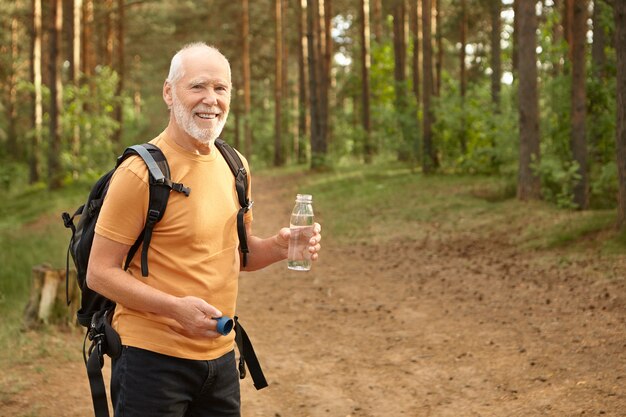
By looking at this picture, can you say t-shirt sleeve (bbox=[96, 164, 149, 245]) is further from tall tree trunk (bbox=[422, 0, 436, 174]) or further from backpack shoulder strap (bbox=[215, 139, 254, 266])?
tall tree trunk (bbox=[422, 0, 436, 174])

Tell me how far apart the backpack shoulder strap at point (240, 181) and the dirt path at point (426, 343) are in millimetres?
3257

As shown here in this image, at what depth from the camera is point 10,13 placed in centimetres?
3244

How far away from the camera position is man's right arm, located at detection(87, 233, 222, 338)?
113 inches

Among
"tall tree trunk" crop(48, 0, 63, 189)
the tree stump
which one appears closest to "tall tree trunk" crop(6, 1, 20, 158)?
"tall tree trunk" crop(48, 0, 63, 189)

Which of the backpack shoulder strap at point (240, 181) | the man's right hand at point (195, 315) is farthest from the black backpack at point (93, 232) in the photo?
the man's right hand at point (195, 315)

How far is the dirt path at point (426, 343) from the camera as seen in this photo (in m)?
6.31

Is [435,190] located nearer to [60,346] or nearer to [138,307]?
[60,346]

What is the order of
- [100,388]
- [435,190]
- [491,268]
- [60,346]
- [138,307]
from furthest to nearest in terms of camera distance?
[435,190], [491,268], [60,346], [100,388], [138,307]

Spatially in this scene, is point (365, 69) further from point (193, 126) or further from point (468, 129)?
point (193, 126)

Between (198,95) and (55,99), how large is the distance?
21.8 metres

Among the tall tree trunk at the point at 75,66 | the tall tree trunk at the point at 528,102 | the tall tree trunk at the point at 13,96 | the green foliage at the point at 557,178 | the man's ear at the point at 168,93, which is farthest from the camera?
the tall tree trunk at the point at 13,96

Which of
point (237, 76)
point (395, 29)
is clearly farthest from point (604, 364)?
point (237, 76)

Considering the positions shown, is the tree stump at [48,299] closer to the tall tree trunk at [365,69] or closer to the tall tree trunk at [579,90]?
the tall tree trunk at [579,90]

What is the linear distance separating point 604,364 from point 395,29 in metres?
26.5
